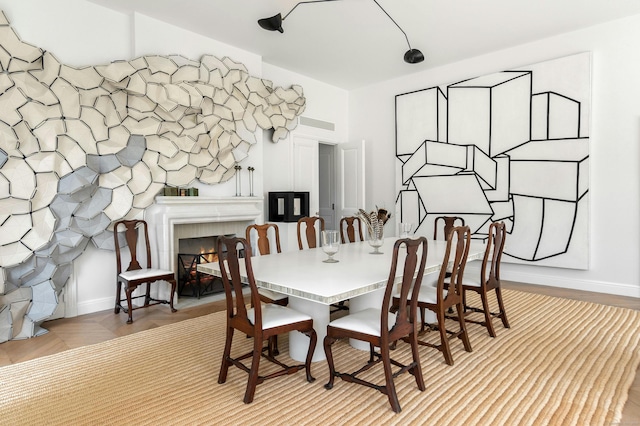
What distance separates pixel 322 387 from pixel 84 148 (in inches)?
118

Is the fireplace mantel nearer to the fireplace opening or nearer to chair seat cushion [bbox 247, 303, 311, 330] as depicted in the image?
the fireplace opening

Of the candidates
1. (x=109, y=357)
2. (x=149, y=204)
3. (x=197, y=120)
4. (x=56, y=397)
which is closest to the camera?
(x=56, y=397)

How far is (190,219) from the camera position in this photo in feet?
13.9

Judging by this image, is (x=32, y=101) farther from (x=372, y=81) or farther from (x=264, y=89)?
(x=372, y=81)

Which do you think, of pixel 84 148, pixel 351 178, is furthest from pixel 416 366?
pixel 351 178

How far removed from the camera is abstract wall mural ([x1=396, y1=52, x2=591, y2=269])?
456 cm

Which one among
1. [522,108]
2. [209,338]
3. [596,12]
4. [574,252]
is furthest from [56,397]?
[596,12]

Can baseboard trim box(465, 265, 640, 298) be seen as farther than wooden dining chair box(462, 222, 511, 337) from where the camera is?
Yes

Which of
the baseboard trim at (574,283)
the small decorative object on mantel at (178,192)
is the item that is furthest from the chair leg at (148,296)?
the baseboard trim at (574,283)

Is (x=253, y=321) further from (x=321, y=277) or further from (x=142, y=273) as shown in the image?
(x=142, y=273)

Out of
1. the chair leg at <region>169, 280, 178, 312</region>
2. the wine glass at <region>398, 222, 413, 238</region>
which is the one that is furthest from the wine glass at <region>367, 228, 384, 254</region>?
the chair leg at <region>169, 280, 178, 312</region>

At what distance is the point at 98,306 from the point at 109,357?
134 cm

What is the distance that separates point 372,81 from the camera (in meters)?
6.39

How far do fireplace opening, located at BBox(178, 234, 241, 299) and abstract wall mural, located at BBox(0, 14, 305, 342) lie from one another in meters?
0.74
